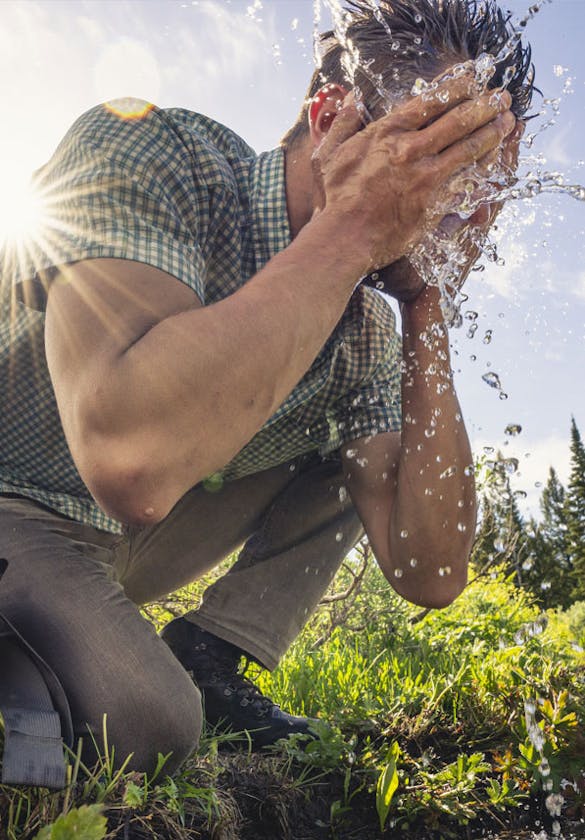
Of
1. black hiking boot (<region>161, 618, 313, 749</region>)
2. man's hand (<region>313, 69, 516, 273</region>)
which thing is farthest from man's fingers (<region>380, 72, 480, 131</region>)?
black hiking boot (<region>161, 618, 313, 749</region>)

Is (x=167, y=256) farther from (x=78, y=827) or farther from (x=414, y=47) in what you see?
(x=414, y=47)

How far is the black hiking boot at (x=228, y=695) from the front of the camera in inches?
99.3

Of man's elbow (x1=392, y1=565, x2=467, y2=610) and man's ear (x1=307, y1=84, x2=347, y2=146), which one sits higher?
man's ear (x1=307, y1=84, x2=347, y2=146)

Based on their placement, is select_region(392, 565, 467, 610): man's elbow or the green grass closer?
the green grass

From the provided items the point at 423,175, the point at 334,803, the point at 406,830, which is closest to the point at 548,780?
the point at 406,830

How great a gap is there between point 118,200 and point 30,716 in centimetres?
115

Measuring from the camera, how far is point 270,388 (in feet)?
5.14

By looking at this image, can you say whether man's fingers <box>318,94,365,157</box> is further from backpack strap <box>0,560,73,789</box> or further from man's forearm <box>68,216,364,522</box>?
backpack strap <box>0,560,73,789</box>

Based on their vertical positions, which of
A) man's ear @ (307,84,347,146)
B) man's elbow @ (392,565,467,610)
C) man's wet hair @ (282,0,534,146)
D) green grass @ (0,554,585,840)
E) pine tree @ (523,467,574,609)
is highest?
man's wet hair @ (282,0,534,146)

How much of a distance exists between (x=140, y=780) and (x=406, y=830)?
0.85 metres

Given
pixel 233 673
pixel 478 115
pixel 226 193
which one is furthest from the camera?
pixel 233 673

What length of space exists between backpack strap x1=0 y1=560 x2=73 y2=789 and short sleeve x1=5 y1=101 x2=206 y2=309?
750mm

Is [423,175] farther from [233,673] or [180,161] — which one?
[233,673]

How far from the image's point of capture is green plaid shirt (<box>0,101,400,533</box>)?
1762mm
